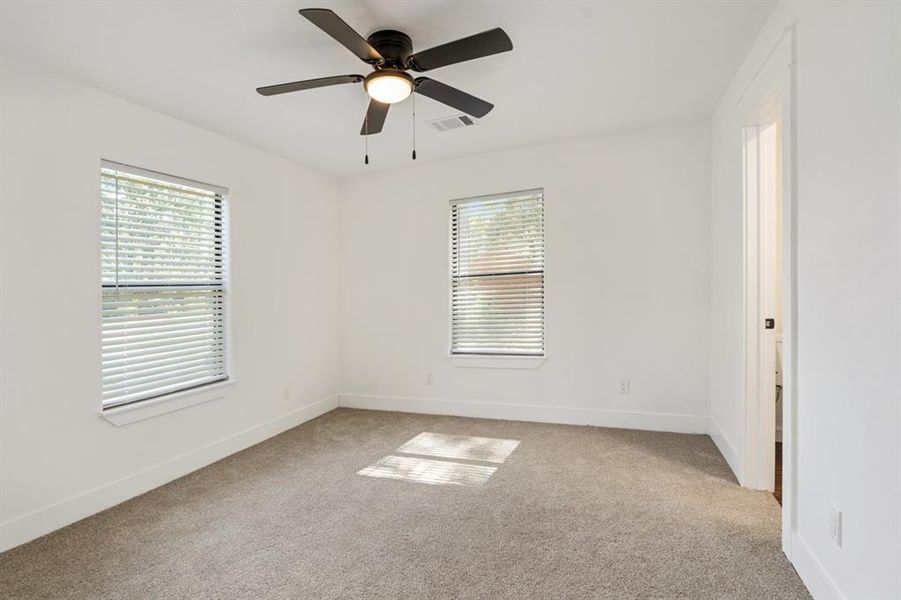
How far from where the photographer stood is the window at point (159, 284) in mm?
2867

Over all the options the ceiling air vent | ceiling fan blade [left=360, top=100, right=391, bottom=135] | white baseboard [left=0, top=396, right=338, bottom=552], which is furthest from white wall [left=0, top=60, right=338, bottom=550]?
the ceiling air vent

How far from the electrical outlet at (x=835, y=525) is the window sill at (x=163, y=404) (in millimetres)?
3658

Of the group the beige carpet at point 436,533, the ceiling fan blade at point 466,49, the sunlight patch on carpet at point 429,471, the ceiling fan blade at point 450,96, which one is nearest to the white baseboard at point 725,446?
the beige carpet at point 436,533

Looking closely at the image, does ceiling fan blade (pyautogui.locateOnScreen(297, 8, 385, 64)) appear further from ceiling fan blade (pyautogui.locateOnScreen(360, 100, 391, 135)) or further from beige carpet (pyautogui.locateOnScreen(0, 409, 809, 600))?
beige carpet (pyautogui.locateOnScreen(0, 409, 809, 600))

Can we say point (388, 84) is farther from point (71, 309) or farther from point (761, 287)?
point (761, 287)

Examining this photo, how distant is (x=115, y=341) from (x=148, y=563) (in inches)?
55.9

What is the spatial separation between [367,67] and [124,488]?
2994mm

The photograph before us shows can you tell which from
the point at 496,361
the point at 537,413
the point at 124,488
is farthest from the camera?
the point at 496,361

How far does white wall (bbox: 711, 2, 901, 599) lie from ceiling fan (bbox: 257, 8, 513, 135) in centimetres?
121

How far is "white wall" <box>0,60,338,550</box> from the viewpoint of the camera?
2.36m

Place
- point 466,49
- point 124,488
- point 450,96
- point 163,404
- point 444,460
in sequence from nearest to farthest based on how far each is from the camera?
1. point 466,49
2. point 450,96
3. point 124,488
4. point 163,404
5. point 444,460

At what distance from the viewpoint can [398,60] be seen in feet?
7.47

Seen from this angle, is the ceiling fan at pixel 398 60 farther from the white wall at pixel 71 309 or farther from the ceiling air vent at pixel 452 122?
the white wall at pixel 71 309

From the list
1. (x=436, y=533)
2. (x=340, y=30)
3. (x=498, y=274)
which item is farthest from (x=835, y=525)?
(x=498, y=274)
